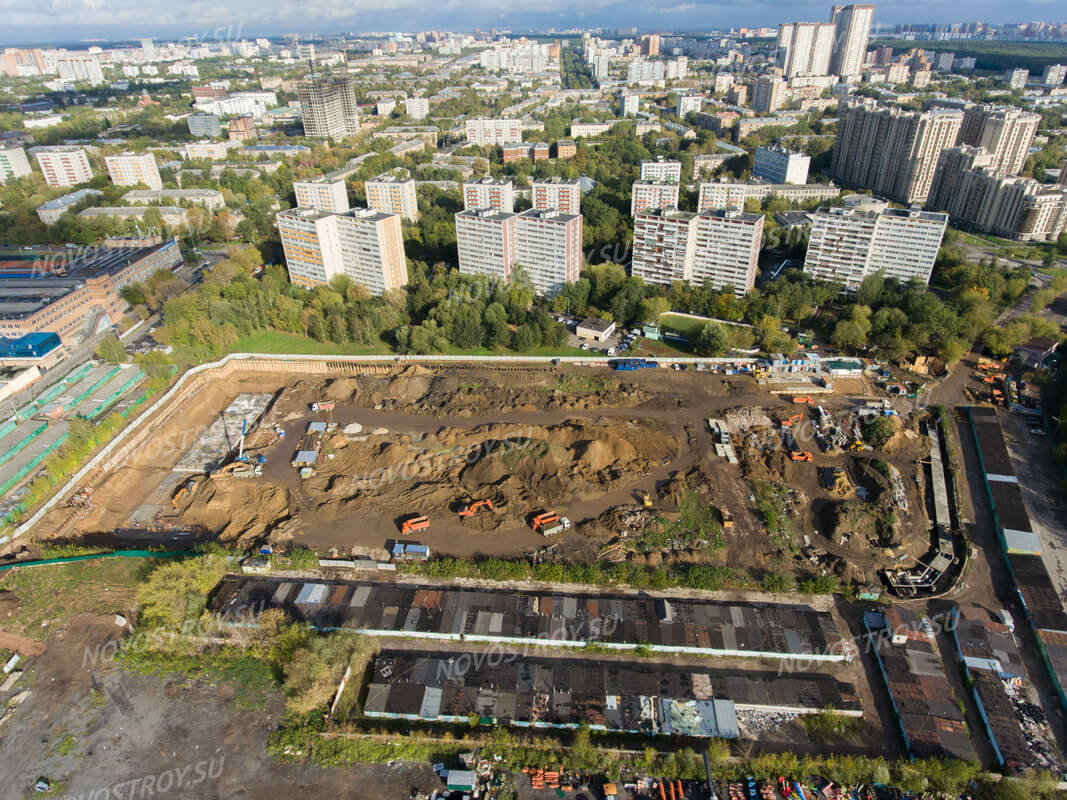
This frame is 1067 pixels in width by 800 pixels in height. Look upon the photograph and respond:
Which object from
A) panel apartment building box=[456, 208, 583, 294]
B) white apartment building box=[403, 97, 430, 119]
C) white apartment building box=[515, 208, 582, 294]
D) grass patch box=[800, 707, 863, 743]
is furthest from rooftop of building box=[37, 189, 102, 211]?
grass patch box=[800, 707, 863, 743]

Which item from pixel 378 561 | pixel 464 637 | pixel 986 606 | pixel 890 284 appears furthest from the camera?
pixel 890 284

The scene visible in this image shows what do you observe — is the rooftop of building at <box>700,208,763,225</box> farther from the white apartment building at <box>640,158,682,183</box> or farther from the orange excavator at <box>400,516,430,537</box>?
the orange excavator at <box>400,516,430,537</box>

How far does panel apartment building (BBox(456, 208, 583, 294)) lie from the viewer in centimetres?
4538

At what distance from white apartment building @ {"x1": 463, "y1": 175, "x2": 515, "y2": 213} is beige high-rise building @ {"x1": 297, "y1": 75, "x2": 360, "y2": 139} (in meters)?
57.7

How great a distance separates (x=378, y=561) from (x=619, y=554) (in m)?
10.5

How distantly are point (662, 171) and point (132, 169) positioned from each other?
6527cm

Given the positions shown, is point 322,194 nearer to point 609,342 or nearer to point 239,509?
point 609,342

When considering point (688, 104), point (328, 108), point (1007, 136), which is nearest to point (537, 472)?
point (1007, 136)

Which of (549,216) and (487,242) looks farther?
(487,242)

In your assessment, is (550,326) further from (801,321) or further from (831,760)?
(831,760)

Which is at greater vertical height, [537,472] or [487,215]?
[487,215]

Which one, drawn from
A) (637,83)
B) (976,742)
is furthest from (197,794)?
(637,83)

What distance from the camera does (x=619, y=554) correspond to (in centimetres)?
2600

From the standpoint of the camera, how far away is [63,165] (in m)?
74.8
